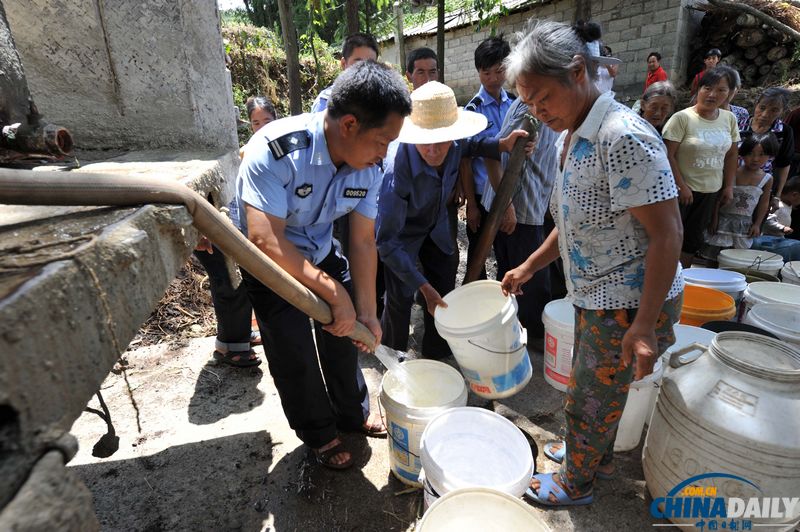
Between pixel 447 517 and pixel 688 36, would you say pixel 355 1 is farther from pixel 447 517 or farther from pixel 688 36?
pixel 688 36

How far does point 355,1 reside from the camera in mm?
5582

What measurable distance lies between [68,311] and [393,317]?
2.55 meters

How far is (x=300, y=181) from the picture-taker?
1879 mm

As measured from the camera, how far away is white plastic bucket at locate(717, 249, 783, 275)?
11.4 ft

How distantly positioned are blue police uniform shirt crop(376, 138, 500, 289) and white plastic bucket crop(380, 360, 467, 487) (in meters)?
0.59

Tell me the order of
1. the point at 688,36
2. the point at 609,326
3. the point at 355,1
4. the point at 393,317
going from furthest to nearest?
the point at 688,36, the point at 355,1, the point at 393,317, the point at 609,326

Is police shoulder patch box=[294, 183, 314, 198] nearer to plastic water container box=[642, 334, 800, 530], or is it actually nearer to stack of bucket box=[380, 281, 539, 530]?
stack of bucket box=[380, 281, 539, 530]

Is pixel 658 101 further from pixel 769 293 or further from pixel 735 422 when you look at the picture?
pixel 735 422

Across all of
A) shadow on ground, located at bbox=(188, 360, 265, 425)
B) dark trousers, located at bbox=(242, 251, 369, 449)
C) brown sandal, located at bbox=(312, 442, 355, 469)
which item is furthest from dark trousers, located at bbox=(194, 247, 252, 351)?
brown sandal, located at bbox=(312, 442, 355, 469)

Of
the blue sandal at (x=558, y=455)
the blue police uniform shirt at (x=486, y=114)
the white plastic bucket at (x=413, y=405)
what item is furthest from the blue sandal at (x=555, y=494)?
the blue police uniform shirt at (x=486, y=114)

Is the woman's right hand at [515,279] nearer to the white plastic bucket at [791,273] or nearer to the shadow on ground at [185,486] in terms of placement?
the shadow on ground at [185,486]

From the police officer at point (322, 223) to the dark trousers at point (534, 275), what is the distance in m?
1.57

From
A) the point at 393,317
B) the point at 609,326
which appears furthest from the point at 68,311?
the point at 393,317

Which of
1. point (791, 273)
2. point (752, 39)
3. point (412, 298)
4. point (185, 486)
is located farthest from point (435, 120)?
point (752, 39)
